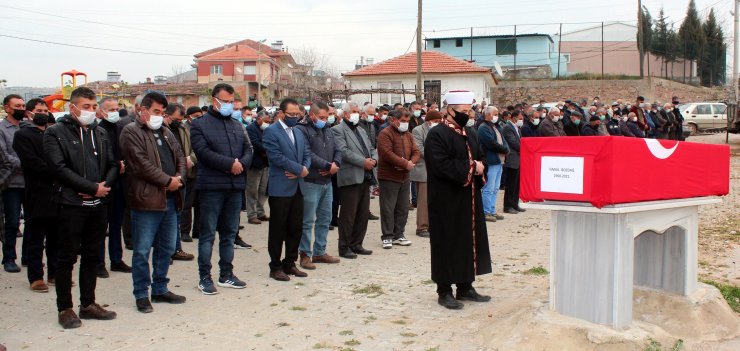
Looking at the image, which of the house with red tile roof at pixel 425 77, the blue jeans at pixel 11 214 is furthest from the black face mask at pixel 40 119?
the house with red tile roof at pixel 425 77

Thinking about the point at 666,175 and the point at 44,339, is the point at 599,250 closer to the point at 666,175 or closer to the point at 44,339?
the point at 666,175

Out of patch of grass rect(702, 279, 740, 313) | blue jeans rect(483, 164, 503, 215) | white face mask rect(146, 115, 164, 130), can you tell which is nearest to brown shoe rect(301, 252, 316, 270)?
white face mask rect(146, 115, 164, 130)

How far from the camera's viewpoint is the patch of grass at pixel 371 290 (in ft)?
24.0

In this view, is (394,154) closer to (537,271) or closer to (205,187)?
(537,271)

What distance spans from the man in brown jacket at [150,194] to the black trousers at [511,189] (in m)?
7.79

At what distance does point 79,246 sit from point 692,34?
57132 mm

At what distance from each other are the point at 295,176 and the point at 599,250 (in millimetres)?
3696

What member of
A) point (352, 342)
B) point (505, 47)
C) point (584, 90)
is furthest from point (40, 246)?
point (505, 47)

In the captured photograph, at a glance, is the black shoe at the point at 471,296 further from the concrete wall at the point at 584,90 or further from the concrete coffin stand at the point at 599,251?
the concrete wall at the point at 584,90

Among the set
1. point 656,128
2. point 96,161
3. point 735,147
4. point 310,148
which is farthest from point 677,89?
point 96,161

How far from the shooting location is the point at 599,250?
5344 mm

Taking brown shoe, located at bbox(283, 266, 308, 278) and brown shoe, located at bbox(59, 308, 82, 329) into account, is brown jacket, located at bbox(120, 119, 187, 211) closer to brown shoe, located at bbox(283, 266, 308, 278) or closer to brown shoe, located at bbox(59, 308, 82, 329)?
brown shoe, located at bbox(59, 308, 82, 329)

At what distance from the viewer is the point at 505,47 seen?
52906 millimetres

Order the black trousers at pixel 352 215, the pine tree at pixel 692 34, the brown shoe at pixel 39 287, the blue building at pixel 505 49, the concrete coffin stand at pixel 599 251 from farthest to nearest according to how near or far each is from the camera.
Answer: the pine tree at pixel 692 34 → the blue building at pixel 505 49 → the black trousers at pixel 352 215 → the brown shoe at pixel 39 287 → the concrete coffin stand at pixel 599 251
